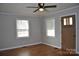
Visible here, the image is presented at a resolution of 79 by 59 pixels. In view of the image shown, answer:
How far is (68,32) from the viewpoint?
3.61 m

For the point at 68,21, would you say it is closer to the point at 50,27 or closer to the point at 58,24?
the point at 58,24

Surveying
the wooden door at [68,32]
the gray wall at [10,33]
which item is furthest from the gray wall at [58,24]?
the gray wall at [10,33]

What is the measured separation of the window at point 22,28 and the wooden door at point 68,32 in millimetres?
2063

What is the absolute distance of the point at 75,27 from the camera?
3266 millimetres

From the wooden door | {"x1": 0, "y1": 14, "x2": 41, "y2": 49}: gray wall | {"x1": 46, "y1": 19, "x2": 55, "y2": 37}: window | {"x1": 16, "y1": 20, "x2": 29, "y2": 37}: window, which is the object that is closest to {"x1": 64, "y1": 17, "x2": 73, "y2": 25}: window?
the wooden door

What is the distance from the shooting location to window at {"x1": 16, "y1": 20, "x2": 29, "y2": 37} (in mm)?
4504

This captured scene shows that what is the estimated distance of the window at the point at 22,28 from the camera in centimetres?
450

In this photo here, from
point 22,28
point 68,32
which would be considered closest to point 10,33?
point 22,28

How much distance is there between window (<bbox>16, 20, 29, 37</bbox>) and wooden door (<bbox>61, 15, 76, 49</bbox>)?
6.77 feet

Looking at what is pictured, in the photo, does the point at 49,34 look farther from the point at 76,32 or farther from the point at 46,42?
the point at 76,32

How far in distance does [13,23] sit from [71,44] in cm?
296

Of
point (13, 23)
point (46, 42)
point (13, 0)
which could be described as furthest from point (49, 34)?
point (13, 0)

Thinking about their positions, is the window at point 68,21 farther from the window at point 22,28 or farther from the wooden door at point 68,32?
→ the window at point 22,28

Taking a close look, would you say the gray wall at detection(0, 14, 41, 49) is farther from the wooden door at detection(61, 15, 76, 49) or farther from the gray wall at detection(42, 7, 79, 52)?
the wooden door at detection(61, 15, 76, 49)
